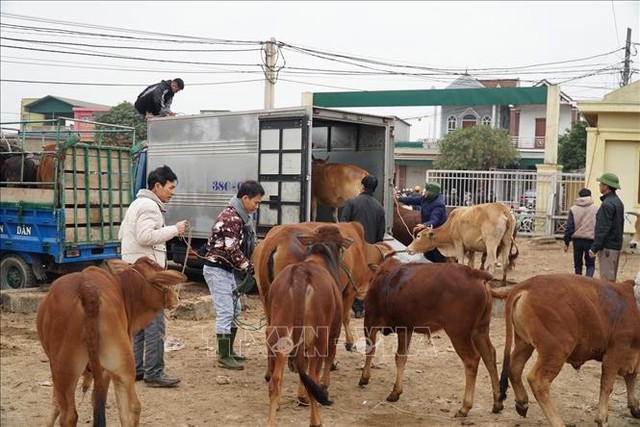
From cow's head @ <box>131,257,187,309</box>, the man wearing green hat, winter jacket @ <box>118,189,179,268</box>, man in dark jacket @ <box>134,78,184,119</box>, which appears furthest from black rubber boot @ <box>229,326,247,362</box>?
man in dark jacket @ <box>134,78,184,119</box>

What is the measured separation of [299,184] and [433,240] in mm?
3596

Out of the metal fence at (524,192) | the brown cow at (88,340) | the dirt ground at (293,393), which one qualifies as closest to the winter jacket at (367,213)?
the dirt ground at (293,393)

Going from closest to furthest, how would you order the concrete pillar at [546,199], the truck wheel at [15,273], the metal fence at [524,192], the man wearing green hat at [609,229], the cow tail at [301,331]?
1. the cow tail at [301,331]
2. the man wearing green hat at [609,229]
3. the truck wheel at [15,273]
4. the concrete pillar at [546,199]
5. the metal fence at [524,192]

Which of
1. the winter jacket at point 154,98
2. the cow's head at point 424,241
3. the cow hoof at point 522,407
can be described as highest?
the winter jacket at point 154,98

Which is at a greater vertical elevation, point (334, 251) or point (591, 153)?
point (591, 153)

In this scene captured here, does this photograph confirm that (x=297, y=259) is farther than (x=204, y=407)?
Yes

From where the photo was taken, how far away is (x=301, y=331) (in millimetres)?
5496

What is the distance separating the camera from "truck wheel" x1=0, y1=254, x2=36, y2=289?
1132 cm

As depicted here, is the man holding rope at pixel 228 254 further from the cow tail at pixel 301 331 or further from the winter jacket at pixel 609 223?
the winter jacket at pixel 609 223

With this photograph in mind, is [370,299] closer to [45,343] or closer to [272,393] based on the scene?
[272,393]

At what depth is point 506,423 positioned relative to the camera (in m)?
6.04

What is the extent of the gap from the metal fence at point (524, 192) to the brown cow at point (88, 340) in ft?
60.7

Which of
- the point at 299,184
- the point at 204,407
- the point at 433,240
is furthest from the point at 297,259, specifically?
the point at 433,240

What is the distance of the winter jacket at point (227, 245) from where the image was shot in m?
7.17
